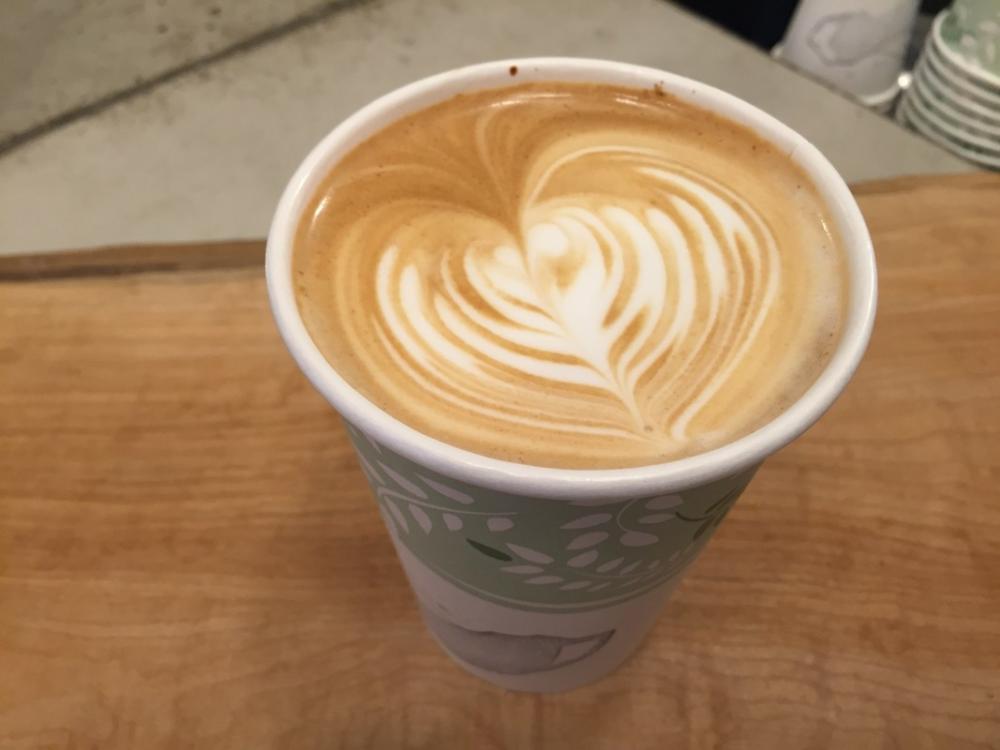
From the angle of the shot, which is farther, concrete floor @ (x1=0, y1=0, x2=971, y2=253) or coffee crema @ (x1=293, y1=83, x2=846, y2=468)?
concrete floor @ (x1=0, y1=0, x2=971, y2=253)

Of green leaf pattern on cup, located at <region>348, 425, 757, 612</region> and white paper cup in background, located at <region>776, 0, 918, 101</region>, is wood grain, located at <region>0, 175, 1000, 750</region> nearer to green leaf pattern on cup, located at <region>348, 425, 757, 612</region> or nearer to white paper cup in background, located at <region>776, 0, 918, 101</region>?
green leaf pattern on cup, located at <region>348, 425, 757, 612</region>

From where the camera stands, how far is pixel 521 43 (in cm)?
150

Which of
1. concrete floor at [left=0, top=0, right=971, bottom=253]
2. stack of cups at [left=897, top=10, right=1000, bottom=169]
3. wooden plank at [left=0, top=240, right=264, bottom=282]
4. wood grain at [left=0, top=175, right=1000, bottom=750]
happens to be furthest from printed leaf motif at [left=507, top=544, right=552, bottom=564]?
stack of cups at [left=897, top=10, right=1000, bottom=169]

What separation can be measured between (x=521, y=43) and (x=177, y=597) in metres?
1.10

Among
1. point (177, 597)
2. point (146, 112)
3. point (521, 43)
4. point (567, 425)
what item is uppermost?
point (567, 425)

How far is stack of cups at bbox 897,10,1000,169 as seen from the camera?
1294mm

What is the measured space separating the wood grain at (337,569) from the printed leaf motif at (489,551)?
0.26 m

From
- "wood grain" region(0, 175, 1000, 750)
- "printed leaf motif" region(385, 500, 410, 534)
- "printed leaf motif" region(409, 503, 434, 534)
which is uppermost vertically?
"printed leaf motif" region(409, 503, 434, 534)

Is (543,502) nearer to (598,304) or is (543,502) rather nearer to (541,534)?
(541,534)

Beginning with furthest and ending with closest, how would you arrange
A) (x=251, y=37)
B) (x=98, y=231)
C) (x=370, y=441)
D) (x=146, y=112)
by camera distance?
(x=251, y=37)
(x=146, y=112)
(x=98, y=231)
(x=370, y=441)

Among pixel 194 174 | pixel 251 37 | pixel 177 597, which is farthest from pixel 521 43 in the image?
pixel 177 597

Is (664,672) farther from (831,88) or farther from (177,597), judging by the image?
(831,88)

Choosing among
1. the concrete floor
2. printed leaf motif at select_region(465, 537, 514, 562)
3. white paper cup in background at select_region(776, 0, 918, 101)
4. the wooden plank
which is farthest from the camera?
white paper cup in background at select_region(776, 0, 918, 101)

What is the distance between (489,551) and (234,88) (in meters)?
1.09
